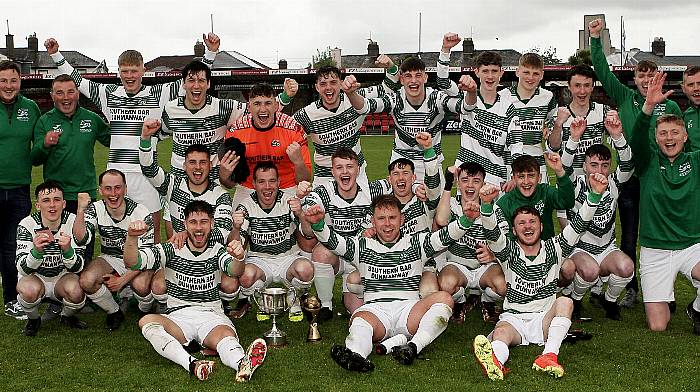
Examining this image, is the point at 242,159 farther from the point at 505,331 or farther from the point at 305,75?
the point at 305,75

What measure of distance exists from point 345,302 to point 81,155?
240cm

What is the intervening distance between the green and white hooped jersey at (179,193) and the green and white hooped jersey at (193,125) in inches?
7.2

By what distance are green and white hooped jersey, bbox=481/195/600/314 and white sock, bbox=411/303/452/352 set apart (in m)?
0.50

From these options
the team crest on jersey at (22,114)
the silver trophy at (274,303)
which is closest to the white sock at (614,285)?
the silver trophy at (274,303)

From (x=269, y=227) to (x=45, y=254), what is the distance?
157 cm

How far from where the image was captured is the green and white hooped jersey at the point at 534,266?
16.0 ft

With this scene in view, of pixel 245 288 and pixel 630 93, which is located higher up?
pixel 630 93

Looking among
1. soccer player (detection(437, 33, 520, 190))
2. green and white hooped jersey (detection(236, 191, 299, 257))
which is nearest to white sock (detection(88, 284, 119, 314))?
green and white hooped jersey (detection(236, 191, 299, 257))

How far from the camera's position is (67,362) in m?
4.71

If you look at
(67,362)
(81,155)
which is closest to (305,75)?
(81,155)

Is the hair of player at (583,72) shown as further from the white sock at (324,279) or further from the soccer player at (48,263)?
the soccer player at (48,263)

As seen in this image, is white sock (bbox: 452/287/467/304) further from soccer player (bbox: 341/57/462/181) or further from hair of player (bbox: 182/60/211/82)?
hair of player (bbox: 182/60/211/82)

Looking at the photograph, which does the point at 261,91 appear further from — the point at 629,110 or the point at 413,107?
the point at 629,110

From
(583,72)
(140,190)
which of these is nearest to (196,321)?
(140,190)
